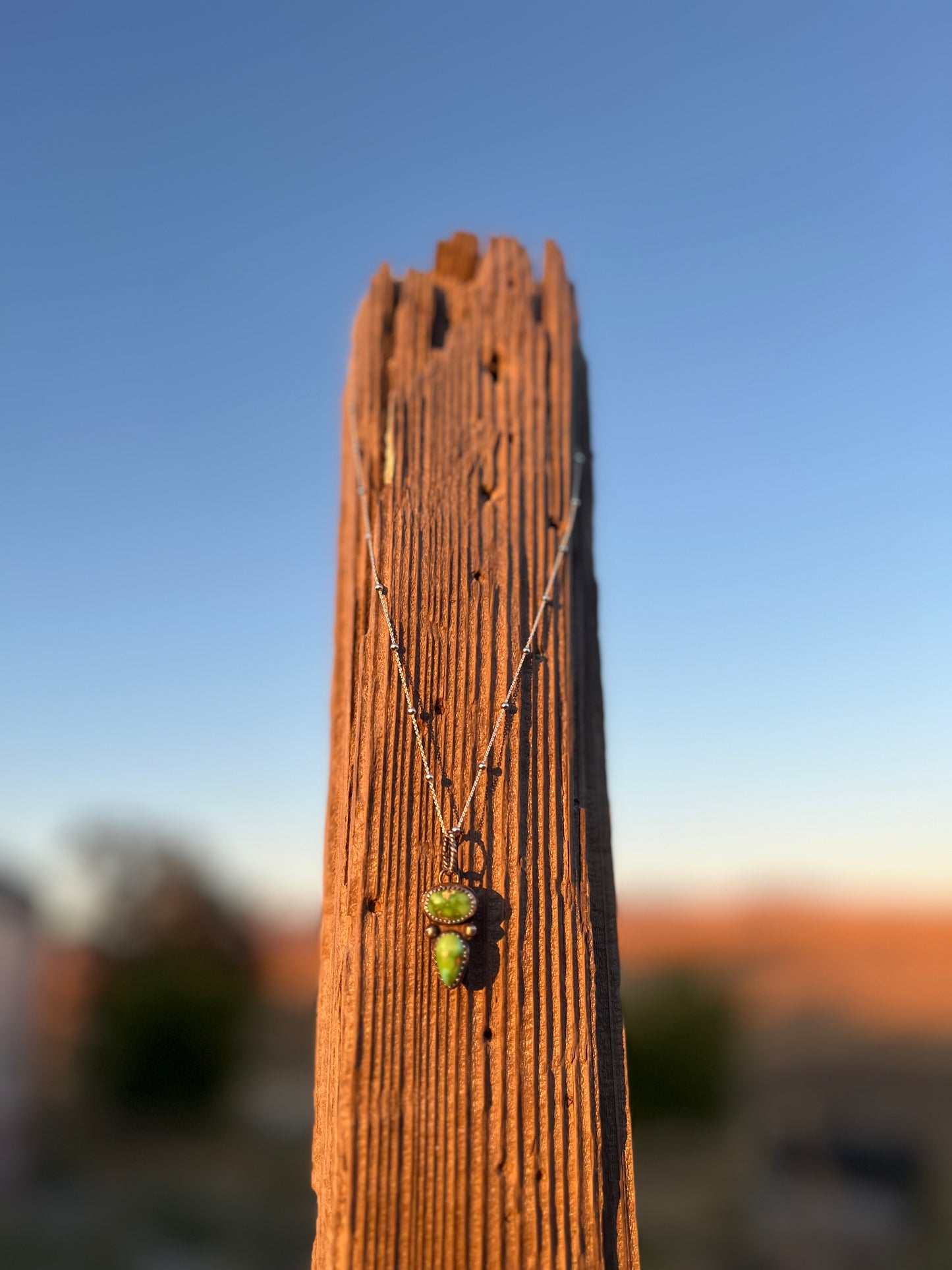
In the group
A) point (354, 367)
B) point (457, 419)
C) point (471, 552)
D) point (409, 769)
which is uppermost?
point (354, 367)

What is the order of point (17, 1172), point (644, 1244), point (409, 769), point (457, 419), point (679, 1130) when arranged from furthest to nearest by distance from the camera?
point (17, 1172), point (679, 1130), point (644, 1244), point (457, 419), point (409, 769)

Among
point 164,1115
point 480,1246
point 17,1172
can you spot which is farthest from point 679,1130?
point 480,1246

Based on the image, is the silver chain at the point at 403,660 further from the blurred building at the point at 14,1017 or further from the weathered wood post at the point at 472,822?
the blurred building at the point at 14,1017

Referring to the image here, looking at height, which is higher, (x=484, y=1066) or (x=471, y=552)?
(x=471, y=552)

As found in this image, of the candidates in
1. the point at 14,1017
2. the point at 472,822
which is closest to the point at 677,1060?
the point at 14,1017

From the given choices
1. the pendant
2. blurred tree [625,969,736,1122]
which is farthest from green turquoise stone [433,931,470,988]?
blurred tree [625,969,736,1122]

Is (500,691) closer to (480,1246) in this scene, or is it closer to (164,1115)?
(480,1246)

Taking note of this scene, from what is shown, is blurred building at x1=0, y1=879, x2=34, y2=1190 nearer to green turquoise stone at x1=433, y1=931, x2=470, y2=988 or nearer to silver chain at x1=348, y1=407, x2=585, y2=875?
silver chain at x1=348, y1=407, x2=585, y2=875
